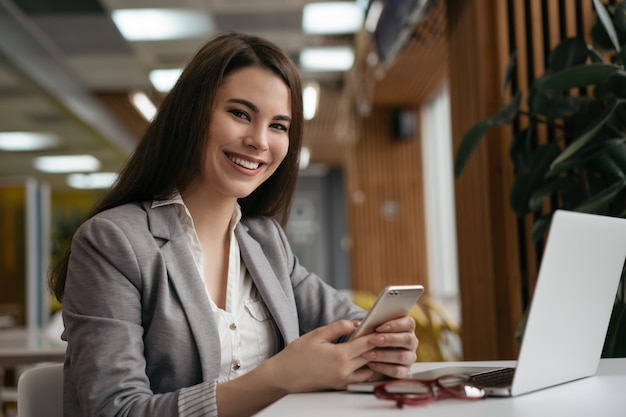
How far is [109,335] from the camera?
1400mm

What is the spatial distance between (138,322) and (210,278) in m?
0.29

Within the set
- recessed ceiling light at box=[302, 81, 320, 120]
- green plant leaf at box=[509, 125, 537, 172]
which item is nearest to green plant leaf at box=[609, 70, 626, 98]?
green plant leaf at box=[509, 125, 537, 172]

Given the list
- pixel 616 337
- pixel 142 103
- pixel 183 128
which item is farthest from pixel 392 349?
pixel 142 103

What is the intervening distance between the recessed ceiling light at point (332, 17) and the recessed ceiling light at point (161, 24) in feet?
2.84

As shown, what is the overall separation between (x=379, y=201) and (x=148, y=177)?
8858 mm

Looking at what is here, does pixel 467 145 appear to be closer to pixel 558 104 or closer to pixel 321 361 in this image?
pixel 558 104

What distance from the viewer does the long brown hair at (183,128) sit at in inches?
65.7

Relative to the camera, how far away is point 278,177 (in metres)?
1.97

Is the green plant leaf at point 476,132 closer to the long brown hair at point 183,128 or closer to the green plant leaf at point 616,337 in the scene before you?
the green plant leaf at point 616,337

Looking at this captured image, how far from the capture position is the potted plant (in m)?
2.29

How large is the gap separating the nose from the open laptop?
0.62 m

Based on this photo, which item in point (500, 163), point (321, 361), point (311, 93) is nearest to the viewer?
point (321, 361)

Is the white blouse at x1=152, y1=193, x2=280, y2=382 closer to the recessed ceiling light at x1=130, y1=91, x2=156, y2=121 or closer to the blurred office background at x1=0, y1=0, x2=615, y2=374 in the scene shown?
the blurred office background at x1=0, y1=0, x2=615, y2=374

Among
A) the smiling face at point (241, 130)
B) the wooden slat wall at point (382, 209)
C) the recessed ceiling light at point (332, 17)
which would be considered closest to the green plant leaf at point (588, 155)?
the smiling face at point (241, 130)
